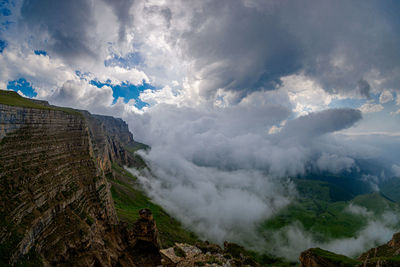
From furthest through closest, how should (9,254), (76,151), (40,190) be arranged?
(76,151)
(40,190)
(9,254)

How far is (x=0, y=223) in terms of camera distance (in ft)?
91.9

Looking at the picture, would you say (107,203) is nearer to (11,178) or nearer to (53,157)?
(53,157)

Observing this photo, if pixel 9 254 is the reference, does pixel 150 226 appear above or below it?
below

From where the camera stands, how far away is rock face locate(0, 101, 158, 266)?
30922mm

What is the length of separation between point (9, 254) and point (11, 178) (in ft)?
55.7

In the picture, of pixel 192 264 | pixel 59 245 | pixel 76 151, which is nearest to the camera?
pixel 192 264

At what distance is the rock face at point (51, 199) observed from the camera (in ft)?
101

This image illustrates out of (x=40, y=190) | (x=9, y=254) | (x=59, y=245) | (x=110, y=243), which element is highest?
(x=40, y=190)

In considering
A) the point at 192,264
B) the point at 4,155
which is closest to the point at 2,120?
the point at 4,155

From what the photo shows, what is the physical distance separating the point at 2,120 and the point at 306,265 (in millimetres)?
100583

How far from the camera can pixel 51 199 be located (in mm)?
39969

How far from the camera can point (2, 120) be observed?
128ft

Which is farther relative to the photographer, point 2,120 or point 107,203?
point 107,203

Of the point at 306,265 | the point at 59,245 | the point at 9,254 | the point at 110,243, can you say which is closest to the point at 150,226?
the point at 110,243
